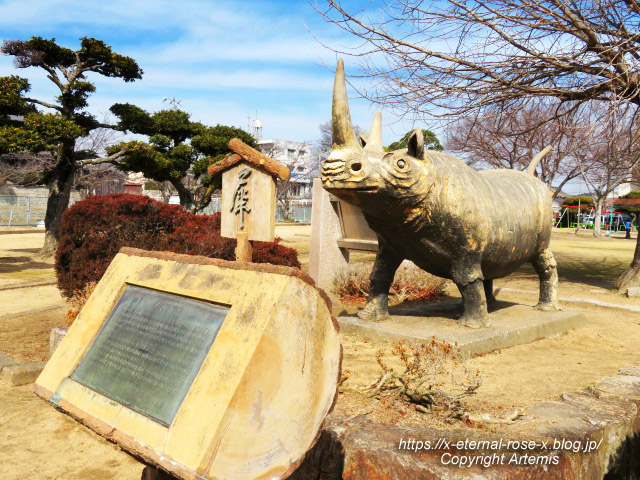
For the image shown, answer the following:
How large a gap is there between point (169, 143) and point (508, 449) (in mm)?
14529

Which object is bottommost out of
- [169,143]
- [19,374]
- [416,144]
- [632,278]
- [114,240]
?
[19,374]

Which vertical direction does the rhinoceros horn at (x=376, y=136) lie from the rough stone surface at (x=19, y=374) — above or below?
above

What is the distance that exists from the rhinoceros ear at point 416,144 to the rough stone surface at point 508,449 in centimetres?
222

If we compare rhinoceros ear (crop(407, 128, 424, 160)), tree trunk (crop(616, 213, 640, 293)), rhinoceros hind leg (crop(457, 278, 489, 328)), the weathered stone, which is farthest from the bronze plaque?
tree trunk (crop(616, 213, 640, 293))

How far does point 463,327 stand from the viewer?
17.5 ft

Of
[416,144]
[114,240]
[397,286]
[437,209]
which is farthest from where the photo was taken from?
[397,286]

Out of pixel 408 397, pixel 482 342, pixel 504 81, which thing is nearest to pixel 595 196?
pixel 504 81

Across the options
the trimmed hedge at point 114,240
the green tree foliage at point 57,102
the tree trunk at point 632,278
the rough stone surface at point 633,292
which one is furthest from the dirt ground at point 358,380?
the green tree foliage at point 57,102

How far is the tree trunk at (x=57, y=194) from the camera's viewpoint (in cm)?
1426

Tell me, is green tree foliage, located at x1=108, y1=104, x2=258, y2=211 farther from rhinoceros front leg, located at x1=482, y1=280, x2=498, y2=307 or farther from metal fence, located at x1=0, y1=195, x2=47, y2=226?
metal fence, located at x1=0, y1=195, x2=47, y2=226

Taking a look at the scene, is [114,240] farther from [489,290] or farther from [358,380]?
[489,290]

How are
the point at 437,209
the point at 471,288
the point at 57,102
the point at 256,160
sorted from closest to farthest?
the point at 437,209 < the point at 256,160 < the point at 471,288 < the point at 57,102

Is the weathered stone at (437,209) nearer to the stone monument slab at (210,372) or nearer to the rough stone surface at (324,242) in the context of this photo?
the stone monument slab at (210,372)

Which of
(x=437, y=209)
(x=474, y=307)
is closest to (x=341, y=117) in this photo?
(x=437, y=209)
